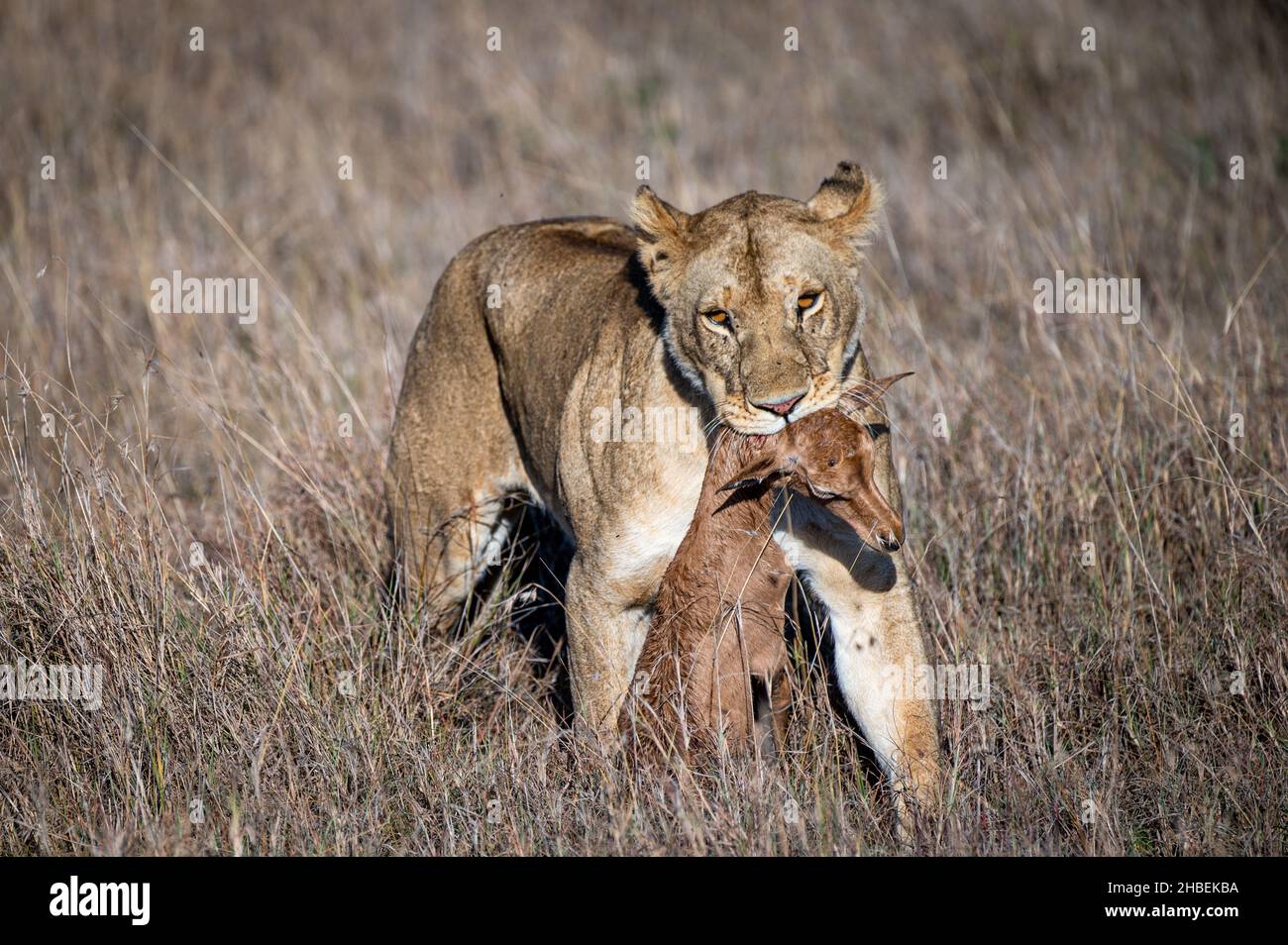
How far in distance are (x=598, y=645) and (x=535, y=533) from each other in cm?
161

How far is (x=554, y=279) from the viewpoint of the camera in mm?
5125

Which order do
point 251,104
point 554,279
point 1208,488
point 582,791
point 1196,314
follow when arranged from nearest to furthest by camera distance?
point 582,791 < point 554,279 < point 1208,488 < point 1196,314 < point 251,104

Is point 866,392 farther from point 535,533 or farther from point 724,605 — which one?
point 535,533

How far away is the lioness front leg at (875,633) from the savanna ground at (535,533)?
157 mm

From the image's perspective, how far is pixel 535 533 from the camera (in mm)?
5879

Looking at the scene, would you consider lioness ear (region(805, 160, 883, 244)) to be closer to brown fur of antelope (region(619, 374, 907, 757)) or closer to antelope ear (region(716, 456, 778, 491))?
brown fur of antelope (region(619, 374, 907, 757))

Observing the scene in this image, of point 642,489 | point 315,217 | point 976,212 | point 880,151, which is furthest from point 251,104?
point 642,489

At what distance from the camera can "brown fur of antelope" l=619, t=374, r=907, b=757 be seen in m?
3.96

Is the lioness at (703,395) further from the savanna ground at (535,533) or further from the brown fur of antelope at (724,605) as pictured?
the savanna ground at (535,533)

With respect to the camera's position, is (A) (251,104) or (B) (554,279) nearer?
(B) (554,279)

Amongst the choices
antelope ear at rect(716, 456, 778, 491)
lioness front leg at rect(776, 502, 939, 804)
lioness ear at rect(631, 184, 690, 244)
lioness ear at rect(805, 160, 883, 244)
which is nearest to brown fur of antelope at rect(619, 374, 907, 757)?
antelope ear at rect(716, 456, 778, 491)

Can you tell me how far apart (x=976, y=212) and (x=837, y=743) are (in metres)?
5.44

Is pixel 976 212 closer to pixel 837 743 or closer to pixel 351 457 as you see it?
pixel 351 457

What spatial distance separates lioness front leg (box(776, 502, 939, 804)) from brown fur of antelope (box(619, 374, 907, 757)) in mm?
110
